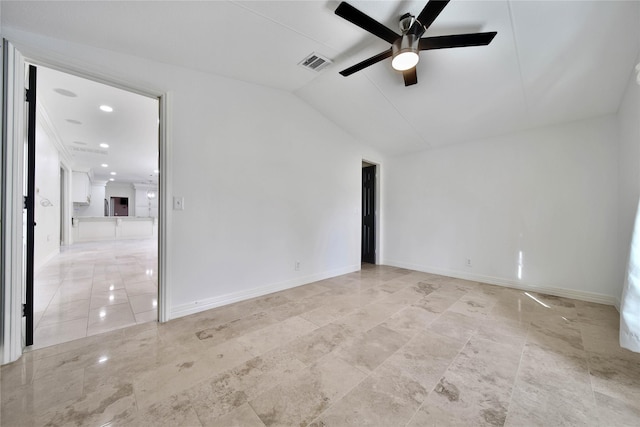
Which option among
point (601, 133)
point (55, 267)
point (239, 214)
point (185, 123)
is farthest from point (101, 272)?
point (601, 133)

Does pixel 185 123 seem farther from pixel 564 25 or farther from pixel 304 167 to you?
pixel 564 25

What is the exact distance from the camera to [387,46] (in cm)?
238

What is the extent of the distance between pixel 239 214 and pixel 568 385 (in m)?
3.17

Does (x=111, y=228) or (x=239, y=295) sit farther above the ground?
(x=111, y=228)

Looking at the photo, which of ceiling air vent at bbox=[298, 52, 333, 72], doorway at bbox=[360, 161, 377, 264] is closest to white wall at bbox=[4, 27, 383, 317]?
ceiling air vent at bbox=[298, 52, 333, 72]

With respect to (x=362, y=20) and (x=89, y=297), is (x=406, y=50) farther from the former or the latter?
(x=89, y=297)

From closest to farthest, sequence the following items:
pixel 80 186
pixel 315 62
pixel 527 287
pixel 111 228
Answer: pixel 315 62 < pixel 527 287 < pixel 80 186 < pixel 111 228

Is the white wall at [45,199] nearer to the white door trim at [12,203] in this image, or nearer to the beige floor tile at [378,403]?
the white door trim at [12,203]

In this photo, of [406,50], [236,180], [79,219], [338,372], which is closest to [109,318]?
[236,180]

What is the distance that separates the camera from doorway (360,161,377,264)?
5168 mm

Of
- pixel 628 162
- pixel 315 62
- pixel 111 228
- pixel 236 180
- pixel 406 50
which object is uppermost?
pixel 315 62

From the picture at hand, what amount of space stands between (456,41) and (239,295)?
3.36 m

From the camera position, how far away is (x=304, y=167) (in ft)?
11.8

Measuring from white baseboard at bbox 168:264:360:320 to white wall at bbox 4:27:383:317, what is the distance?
1 centimetres
